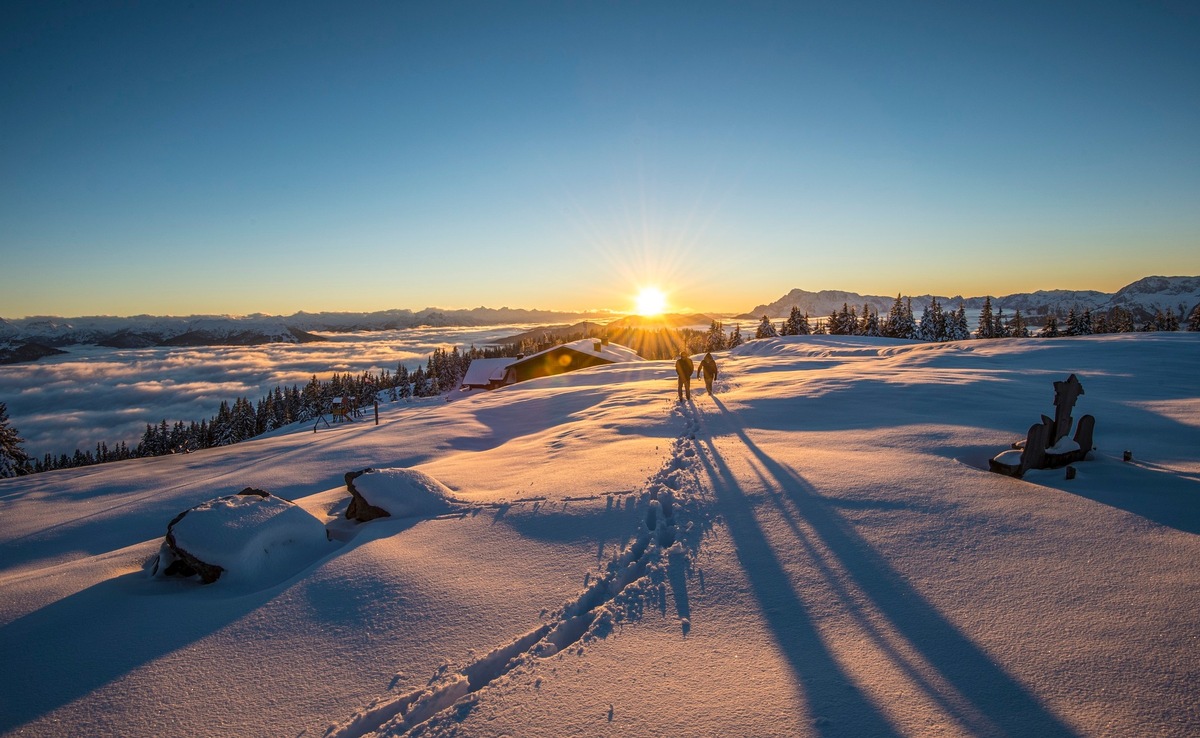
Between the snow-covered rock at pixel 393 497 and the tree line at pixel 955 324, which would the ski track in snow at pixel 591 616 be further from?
the tree line at pixel 955 324

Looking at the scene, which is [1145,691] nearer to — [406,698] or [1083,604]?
[1083,604]

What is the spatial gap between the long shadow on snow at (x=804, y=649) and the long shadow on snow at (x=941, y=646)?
0.05m

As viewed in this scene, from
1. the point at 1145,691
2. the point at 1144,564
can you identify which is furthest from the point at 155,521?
the point at 1144,564

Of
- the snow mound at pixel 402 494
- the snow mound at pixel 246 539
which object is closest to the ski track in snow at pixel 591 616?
the snow mound at pixel 246 539

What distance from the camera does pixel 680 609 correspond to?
12.3ft

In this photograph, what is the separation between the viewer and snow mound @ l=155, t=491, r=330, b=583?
15.0 ft

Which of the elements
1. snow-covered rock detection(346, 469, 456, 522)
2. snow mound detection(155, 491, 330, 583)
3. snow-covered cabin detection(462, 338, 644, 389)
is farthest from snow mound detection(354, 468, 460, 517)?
snow-covered cabin detection(462, 338, 644, 389)

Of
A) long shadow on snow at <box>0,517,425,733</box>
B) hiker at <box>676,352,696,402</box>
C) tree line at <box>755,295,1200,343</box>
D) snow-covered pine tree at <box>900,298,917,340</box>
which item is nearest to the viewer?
long shadow on snow at <box>0,517,425,733</box>

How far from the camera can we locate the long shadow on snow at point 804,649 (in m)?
2.54

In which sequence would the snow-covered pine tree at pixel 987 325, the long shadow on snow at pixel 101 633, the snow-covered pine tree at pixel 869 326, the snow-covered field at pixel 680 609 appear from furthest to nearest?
the snow-covered pine tree at pixel 869 326
the snow-covered pine tree at pixel 987 325
the long shadow on snow at pixel 101 633
the snow-covered field at pixel 680 609

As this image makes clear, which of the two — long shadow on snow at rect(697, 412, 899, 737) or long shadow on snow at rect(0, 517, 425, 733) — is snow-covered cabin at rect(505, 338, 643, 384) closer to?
long shadow on snow at rect(697, 412, 899, 737)

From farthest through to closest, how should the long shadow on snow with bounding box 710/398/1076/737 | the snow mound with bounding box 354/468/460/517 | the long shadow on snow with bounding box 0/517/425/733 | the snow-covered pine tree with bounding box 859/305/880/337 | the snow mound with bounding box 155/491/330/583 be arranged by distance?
1. the snow-covered pine tree with bounding box 859/305/880/337
2. the snow mound with bounding box 354/468/460/517
3. the snow mound with bounding box 155/491/330/583
4. the long shadow on snow with bounding box 0/517/425/733
5. the long shadow on snow with bounding box 710/398/1076/737

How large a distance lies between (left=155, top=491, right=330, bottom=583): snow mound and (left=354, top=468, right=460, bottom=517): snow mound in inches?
36.6

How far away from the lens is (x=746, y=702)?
2.73m
